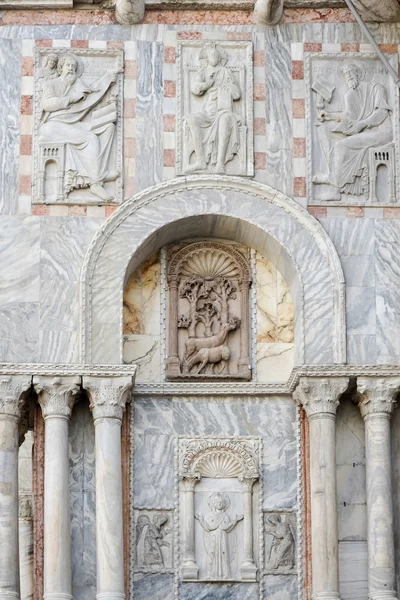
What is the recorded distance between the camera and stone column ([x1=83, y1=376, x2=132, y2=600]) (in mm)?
21469

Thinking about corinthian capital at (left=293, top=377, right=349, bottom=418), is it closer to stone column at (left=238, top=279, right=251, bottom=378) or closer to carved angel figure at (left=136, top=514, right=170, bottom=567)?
stone column at (left=238, top=279, right=251, bottom=378)

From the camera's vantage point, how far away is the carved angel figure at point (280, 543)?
22109 millimetres

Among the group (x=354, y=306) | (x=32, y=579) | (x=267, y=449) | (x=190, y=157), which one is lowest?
(x=32, y=579)

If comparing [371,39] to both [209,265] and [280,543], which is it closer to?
[209,265]

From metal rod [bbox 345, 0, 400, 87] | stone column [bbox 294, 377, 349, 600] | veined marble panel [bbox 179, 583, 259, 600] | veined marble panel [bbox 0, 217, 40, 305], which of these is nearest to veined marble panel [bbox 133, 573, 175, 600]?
veined marble panel [bbox 179, 583, 259, 600]

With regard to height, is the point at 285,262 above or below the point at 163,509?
above

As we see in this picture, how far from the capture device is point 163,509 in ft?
72.9

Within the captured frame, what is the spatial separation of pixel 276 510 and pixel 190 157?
422 centimetres

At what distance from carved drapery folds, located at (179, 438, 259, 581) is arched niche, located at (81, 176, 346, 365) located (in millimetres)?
1343

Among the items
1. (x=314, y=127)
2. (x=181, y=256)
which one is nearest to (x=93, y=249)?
(x=181, y=256)

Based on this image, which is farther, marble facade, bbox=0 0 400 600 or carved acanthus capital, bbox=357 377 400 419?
carved acanthus capital, bbox=357 377 400 419

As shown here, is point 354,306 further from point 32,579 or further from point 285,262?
point 32,579

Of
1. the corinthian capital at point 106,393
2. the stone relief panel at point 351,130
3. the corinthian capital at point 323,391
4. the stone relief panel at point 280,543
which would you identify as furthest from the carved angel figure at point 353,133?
the stone relief panel at point 280,543

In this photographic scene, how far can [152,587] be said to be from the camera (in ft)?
72.2
